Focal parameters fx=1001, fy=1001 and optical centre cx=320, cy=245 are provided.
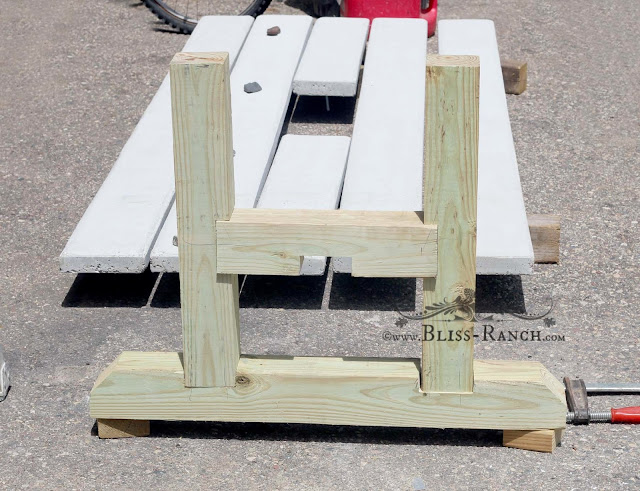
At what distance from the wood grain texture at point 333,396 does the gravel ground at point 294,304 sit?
4.7 inches

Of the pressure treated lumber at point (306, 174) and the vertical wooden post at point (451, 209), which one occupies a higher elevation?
the vertical wooden post at point (451, 209)

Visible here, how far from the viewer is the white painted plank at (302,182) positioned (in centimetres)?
362

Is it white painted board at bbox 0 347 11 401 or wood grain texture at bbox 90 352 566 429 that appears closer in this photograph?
wood grain texture at bbox 90 352 566 429

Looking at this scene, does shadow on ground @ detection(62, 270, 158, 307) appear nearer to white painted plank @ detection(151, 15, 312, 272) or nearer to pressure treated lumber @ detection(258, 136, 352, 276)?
white painted plank @ detection(151, 15, 312, 272)

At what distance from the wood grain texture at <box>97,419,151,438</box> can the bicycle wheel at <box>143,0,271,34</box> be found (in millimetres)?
4005

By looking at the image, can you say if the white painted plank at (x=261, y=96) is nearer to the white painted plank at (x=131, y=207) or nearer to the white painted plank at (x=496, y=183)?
the white painted plank at (x=131, y=207)

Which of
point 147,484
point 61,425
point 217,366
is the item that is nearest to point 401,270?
point 217,366

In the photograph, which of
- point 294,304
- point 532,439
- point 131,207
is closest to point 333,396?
point 532,439

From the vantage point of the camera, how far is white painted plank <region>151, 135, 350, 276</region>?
3.62 metres

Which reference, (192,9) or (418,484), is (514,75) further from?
(418,484)

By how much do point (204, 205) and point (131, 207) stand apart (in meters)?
1.29

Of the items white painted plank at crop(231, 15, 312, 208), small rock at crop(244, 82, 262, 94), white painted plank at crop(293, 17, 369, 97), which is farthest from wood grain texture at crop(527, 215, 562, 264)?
small rock at crop(244, 82, 262, 94)

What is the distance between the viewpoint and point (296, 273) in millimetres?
2781

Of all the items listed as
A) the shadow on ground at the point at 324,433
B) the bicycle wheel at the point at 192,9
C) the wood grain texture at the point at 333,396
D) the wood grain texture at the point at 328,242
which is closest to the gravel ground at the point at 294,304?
the shadow on ground at the point at 324,433
